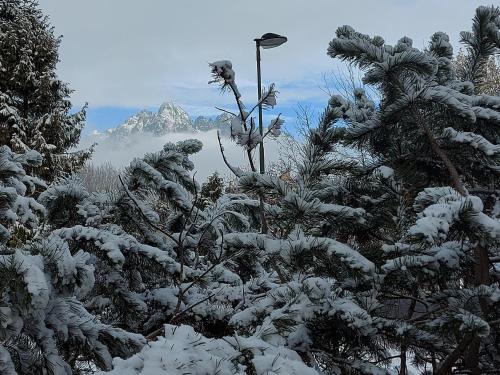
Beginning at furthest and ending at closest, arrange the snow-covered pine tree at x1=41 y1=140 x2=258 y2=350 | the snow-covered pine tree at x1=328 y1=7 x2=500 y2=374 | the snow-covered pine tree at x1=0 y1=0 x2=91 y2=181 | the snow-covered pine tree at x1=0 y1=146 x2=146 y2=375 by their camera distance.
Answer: the snow-covered pine tree at x1=0 y1=0 x2=91 y2=181
the snow-covered pine tree at x1=41 y1=140 x2=258 y2=350
the snow-covered pine tree at x1=328 y1=7 x2=500 y2=374
the snow-covered pine tree at x1=0 y1=146 x2=146 y2=375

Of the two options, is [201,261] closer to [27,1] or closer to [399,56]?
[399,56]

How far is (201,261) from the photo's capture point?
323 cm

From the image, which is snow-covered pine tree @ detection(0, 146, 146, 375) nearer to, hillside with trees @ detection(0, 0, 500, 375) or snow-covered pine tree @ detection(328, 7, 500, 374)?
hillside with trees @ detection(0, 0, 500, 375)

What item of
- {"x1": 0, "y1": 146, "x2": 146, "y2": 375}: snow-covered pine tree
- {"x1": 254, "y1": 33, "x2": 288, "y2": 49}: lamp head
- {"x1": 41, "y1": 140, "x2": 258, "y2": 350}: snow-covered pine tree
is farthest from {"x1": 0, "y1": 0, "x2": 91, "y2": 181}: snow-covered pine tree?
{"x1": 0, "y1": 146, "x2": 146, "y2": 375}: snow-covered pine tree

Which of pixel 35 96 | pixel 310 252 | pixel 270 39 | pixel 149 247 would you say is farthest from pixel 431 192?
pixel 35 96

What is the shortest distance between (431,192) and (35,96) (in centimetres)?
1481

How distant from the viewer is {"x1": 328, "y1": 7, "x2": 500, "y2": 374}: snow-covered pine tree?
1645 mm

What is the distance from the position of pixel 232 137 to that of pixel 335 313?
3.03ft

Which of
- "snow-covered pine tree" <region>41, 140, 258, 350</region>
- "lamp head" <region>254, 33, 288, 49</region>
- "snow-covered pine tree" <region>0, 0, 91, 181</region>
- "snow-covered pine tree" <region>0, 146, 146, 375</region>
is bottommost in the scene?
"snow-covered pine tree" <region>0, 146, 146, 375</region>

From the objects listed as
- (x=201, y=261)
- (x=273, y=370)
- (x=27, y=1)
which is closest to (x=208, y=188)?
(x=27, y=1)

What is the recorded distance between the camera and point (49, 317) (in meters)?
1.72

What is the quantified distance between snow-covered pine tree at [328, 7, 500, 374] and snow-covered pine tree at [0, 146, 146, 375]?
1077 mm

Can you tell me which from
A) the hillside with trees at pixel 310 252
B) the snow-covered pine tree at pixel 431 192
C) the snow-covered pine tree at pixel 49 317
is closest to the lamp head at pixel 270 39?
the hillside with trees at pixel 310 252

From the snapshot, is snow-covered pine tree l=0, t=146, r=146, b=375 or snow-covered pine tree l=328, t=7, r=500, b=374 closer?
snow-covered pine tree l=0, t=146, r=146, b=375
